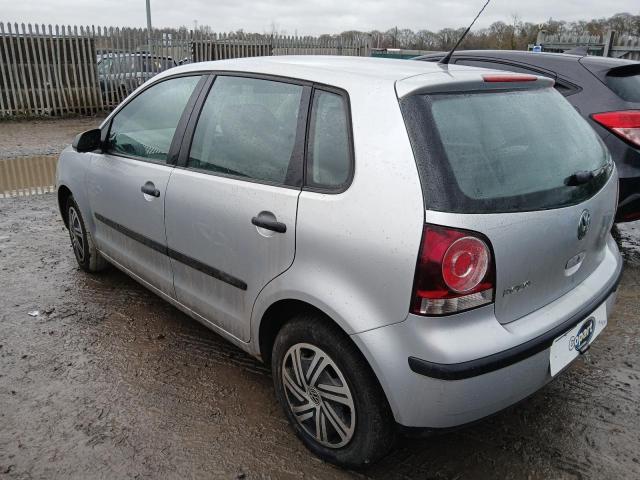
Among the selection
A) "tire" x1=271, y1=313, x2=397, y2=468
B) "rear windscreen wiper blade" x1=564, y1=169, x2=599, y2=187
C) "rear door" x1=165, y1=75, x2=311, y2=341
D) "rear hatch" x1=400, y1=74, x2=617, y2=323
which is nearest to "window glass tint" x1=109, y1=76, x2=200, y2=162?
"rear door" x1=165, y1=75, x2=311, y2=341

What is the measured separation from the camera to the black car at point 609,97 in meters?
3.91

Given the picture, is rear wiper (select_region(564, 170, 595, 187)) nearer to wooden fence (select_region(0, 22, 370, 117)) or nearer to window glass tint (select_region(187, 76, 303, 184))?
window glass tint (select_region(187, 76, 303, 184))

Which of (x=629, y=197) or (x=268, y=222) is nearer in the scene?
(x=268, y=222)

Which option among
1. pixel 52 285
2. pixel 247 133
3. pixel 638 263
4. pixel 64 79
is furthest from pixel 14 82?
pixel 638 263

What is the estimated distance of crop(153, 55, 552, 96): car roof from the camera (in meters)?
2.11

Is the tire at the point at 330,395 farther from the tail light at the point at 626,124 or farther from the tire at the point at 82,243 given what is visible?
the tail light at the point at 626,124

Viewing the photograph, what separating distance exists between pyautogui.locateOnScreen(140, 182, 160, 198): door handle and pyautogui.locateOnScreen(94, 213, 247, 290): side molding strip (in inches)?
10.8

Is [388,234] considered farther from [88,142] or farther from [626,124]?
[626,124]

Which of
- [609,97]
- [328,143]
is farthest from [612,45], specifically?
[328,143]

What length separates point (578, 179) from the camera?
2.17 metres

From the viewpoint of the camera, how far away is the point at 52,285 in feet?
13.1

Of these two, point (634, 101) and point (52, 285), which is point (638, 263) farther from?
point (52, 285)

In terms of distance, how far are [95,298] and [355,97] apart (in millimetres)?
2645

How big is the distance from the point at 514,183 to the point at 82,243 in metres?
3.27
